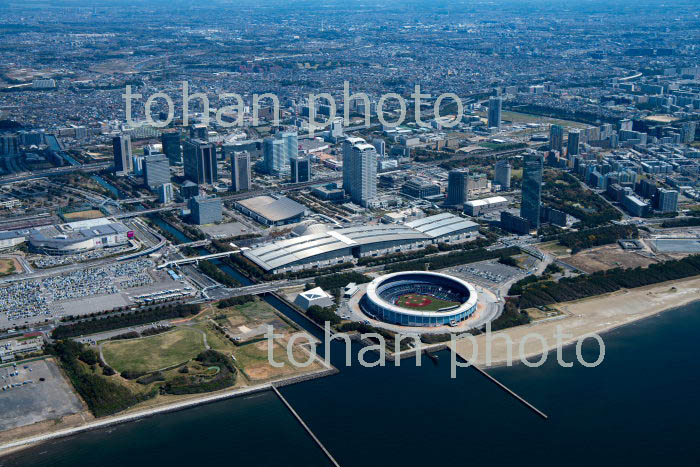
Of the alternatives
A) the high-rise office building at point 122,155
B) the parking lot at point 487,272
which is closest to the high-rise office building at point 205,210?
the high-rise office building at point 122,155

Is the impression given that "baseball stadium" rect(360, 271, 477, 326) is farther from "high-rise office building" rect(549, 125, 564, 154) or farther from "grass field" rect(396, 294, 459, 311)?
"high-rise office building" rect(549, 125, 564, 154)

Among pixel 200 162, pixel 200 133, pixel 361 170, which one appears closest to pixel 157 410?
pixel 361 170

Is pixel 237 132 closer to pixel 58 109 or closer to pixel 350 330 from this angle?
pixel 58 109

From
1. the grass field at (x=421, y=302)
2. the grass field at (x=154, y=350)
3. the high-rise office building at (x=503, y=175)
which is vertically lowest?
the grass field at (x=154, y=350)

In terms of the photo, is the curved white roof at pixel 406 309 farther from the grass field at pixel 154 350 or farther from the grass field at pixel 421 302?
the grass field at pixel 154 350

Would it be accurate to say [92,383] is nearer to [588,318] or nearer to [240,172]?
[588,318]

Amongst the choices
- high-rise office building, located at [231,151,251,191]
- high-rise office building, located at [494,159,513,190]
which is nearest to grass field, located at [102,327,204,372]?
high-rise office building, located at [231,151,251,191]

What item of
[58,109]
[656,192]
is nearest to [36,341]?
[656,192]
